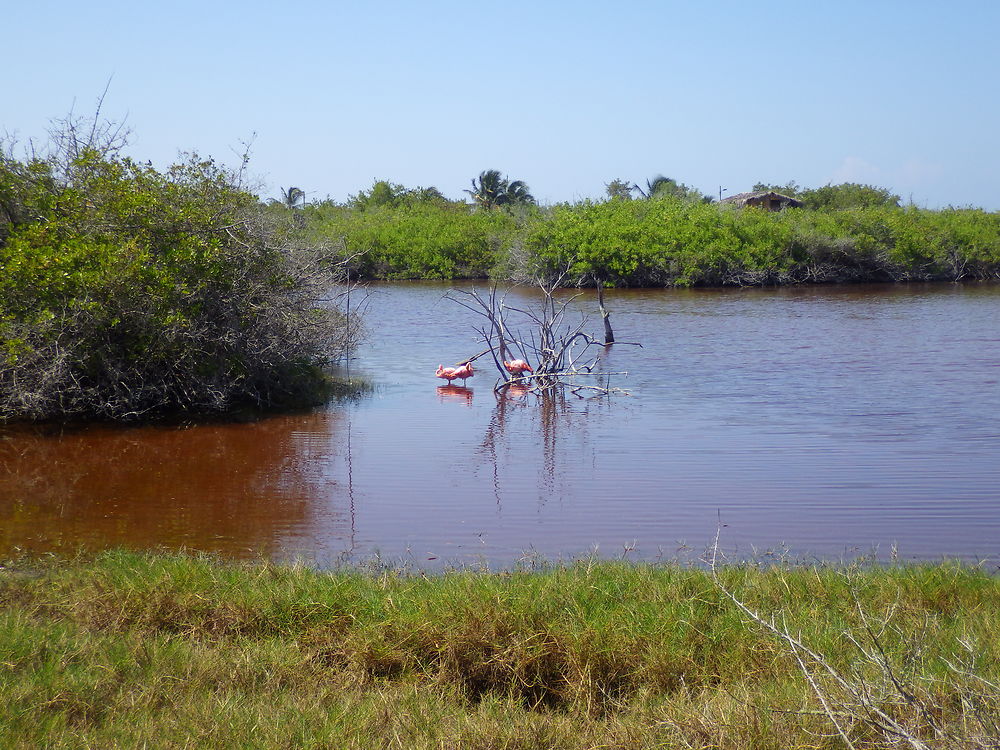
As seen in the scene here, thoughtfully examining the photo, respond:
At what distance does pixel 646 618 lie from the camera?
18.5 feet

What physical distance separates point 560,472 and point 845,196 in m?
72.1

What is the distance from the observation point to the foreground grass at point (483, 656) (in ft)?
14.3

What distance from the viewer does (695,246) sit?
44844 mm

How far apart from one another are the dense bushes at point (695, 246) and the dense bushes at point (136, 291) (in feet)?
87.0

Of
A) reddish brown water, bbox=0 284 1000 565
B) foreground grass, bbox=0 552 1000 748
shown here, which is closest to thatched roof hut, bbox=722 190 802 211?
reddish brown water, bbox=0 284 1000 565

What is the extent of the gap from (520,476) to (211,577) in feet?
17.9

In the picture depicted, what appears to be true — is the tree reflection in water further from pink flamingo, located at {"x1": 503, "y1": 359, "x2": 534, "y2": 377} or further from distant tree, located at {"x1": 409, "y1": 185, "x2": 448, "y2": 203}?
distant tree, located at {"x1": 409, "y1": 185, "x2": 448, "y2": 203}

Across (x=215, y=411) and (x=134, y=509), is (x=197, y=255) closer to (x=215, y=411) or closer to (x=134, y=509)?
(x=215, y=411)

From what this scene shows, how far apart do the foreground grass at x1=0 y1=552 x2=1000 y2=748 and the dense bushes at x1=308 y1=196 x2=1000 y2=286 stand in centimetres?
3444

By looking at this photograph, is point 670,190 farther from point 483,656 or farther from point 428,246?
point 483,656

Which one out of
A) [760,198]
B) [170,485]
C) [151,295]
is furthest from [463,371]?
[760,198]

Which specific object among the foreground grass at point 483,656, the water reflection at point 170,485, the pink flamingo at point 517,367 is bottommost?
the water reflection at point 170,485

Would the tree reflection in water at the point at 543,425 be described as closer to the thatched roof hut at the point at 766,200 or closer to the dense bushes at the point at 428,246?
the dense bushes at the point at 428,246

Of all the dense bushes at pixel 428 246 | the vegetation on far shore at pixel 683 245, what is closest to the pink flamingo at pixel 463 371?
the vegetation on far shore at pixel 683 245
